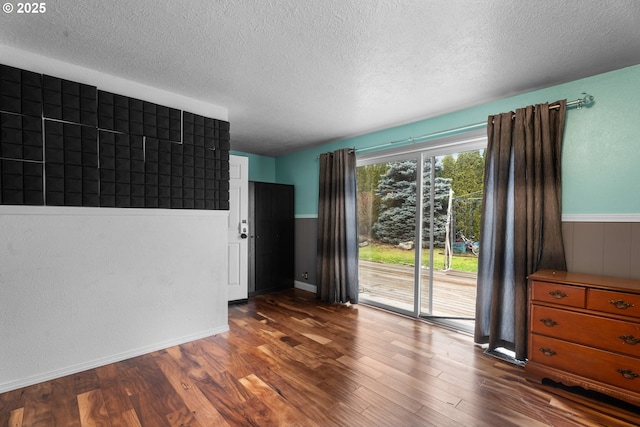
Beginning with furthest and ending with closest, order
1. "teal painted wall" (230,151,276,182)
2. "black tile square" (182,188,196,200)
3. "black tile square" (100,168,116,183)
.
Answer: "teal painted wall" (230,151,276,182), "black tile square" (182,188,196,200), "black tile square" (100,168,116,183)

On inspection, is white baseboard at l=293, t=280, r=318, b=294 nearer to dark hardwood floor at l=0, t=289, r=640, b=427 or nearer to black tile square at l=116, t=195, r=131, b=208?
dark hardwood floor at l=0, t=289, r=640, b=427

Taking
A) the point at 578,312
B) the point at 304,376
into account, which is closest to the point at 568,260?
the point at 578,312

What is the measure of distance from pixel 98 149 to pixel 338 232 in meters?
2.84

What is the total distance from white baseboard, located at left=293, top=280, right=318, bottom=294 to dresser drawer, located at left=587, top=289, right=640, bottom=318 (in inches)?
129

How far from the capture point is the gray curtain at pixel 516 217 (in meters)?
2.40

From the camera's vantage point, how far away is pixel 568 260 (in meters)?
2.38

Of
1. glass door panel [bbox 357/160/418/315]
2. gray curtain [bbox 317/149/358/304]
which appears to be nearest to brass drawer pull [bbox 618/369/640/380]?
glass door panel [bbox 357/160/418/315]

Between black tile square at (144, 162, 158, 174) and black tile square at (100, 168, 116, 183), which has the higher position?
black tile square at (144, 162, 158, 174)

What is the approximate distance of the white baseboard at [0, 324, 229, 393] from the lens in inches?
79.4

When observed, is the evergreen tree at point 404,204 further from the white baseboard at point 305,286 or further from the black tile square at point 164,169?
the black tile square at point 164,169

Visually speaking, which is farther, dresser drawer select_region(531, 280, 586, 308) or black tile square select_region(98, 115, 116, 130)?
black tile square select_region(98, 115, 116, 130)

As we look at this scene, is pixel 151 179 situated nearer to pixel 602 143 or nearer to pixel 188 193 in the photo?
pixel 188 193

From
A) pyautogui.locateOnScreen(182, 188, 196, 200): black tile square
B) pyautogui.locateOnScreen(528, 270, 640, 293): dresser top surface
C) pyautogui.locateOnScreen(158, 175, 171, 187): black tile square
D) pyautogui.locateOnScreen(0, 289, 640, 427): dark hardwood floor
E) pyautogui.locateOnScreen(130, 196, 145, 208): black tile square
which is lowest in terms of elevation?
pyautogui.locateOnScreen(0, 289, 640, 427): dark hardwood floor

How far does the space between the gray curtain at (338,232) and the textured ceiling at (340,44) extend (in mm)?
1383
